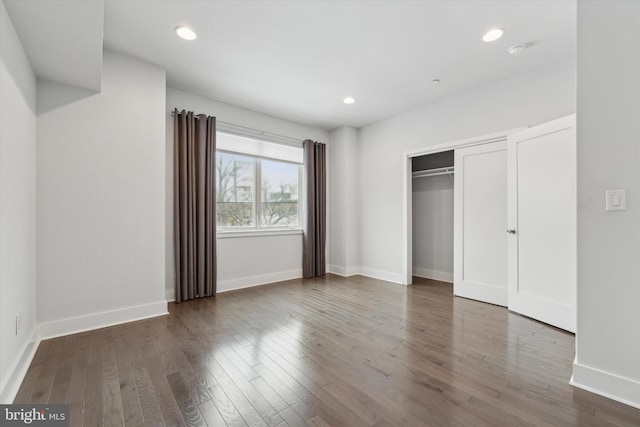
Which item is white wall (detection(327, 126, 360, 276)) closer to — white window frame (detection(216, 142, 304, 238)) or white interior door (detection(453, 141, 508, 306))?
white window frame (detection(216, 142, 304, 238))

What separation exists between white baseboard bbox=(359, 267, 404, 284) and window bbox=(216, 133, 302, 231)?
1.55m

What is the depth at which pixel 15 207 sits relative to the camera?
201 cm

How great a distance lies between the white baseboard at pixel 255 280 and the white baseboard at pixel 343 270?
0.74 meters

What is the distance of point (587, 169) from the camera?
1818mm

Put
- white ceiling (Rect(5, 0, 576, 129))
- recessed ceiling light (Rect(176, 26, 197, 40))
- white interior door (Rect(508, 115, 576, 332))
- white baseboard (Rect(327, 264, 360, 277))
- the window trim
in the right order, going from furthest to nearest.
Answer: white baseboard (Rect(327, 264, 360, 277)) < the window trim < white interior door (Rect(508, 115, 576, 332)) < recessed ceiling light (Rect(176, 26, 197, 40)) < white ceiling (Rect(5, 0, 576, 129))

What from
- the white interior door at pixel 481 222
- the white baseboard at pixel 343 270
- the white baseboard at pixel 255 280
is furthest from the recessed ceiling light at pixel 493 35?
the white baseboard at pixel 255 280

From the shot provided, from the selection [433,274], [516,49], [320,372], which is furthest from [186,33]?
[433,274]

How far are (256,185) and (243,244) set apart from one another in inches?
39.4

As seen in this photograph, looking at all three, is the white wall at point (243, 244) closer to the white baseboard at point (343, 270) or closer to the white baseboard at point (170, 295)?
the white baseboard at point (170, 295)

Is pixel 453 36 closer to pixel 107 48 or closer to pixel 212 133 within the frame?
pixel 212 133

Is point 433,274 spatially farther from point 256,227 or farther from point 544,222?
point 256,227

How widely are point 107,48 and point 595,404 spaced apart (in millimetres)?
4795

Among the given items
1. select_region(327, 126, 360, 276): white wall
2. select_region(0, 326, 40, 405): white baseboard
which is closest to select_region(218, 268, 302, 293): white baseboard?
select_region(327, 126, 360, 276): white wall

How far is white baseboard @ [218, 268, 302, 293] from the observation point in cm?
420
